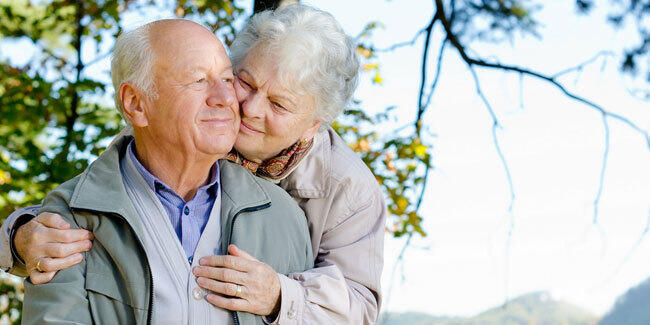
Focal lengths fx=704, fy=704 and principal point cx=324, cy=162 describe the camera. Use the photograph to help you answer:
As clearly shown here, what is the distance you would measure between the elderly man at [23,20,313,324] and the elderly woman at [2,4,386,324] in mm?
102

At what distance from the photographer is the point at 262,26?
226 centimetres

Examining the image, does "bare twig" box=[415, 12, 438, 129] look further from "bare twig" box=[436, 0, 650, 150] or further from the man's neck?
the man's neck

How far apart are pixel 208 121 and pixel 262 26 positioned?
1.46 feet

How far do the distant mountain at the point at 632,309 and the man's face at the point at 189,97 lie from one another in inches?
866

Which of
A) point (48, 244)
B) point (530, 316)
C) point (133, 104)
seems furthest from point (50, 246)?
point (530, 316)

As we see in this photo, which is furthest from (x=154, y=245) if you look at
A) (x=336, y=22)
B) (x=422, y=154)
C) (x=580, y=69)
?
(x=580, y=69)

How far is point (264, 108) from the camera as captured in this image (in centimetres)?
215

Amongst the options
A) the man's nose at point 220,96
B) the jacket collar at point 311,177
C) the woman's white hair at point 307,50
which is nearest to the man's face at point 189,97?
the man's nose at point 220,96

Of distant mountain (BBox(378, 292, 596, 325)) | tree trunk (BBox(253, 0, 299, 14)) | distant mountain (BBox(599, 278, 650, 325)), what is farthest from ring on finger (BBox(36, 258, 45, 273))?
distant mountain (BBox(599, 278, 650, 325))

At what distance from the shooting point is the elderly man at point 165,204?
1848mm

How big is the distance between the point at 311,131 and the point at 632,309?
22.2m

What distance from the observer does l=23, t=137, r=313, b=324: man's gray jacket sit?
1813 mm

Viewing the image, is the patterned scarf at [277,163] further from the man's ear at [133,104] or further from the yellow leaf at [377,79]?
the yellow leaf at [377,79]

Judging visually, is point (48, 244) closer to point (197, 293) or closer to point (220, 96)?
point (197, 293)
